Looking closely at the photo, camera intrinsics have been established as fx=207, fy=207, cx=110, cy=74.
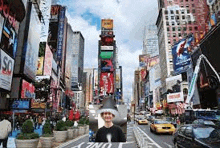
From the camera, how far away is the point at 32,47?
49406 mm

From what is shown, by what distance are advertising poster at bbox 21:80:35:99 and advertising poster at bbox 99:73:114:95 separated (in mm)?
62880

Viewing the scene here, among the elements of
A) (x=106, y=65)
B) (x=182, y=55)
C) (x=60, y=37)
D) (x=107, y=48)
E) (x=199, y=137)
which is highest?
(x=60, y=37)

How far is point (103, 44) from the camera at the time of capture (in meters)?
120

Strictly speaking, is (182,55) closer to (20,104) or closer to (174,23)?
(174,23)

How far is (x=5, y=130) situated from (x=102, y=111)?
18.4 ft

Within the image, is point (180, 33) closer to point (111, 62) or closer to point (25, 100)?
point (111, 62)

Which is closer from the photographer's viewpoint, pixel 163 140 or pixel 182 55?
pixel 163 140

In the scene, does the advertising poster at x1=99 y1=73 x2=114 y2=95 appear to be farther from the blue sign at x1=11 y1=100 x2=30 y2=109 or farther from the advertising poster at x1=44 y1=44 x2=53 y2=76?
the blue sign at x1=11 y1=100 x2=30 y2=109

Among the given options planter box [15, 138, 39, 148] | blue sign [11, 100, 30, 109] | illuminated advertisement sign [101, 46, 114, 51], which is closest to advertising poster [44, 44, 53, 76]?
blue sign [11, 100, 30, 109]

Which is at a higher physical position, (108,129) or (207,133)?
(108,129)

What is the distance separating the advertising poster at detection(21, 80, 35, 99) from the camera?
1753 inches

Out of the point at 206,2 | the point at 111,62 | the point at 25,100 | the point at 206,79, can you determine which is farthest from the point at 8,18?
the point at 111,62

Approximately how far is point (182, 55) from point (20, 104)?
51775mm

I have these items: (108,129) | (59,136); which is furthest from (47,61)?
(108,129)
